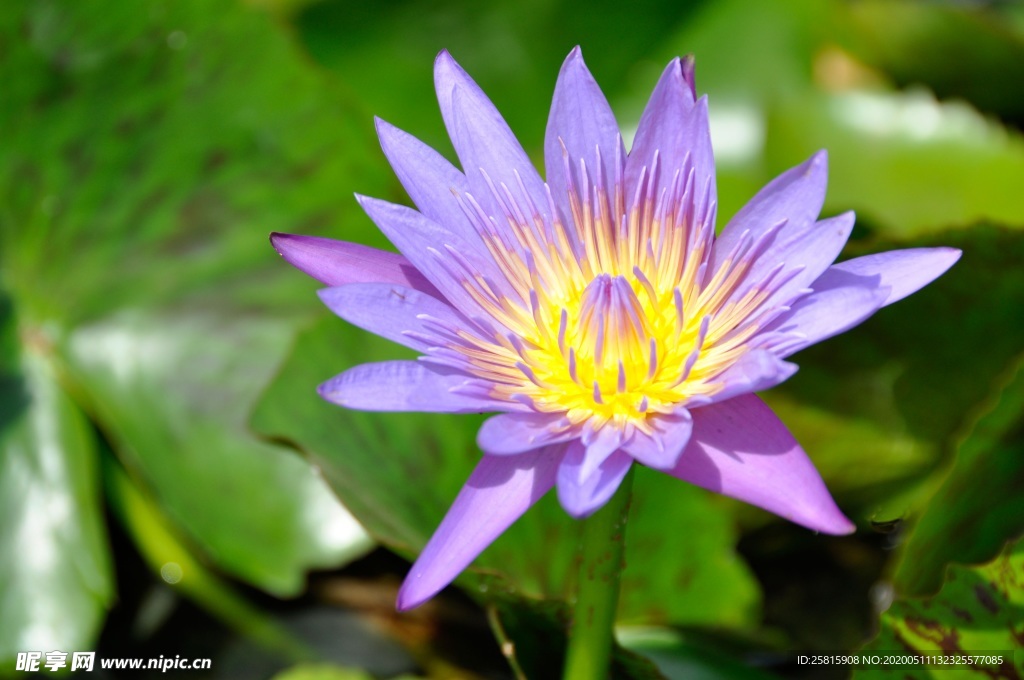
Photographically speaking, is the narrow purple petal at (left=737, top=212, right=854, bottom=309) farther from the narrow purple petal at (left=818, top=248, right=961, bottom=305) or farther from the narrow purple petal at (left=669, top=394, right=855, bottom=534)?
the narrow purple petal at (left=669, top=394, right=855, bottom=534)

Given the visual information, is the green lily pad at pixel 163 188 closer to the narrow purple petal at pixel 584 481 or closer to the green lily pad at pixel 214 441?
the green lily pad at pixel 214 441

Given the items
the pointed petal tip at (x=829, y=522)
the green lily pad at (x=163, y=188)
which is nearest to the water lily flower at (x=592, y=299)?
the pointed petal tip at (x=829, y=522)

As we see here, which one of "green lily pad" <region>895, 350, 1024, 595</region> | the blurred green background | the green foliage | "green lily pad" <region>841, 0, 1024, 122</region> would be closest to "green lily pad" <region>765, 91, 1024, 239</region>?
the blurred green background

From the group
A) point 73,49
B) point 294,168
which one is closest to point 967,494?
point 294,168

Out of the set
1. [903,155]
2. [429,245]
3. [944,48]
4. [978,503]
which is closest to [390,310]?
[429,245]

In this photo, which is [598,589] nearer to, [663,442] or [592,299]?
[663,442]

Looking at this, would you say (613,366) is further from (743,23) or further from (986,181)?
(743,23)
